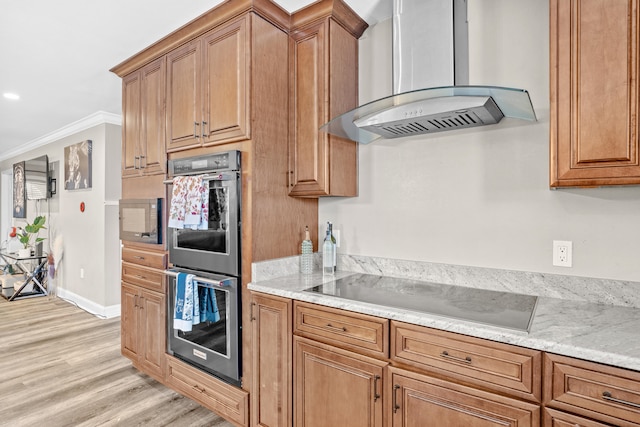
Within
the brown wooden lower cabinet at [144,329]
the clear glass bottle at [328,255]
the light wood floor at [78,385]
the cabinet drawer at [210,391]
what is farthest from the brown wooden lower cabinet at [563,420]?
the brown wooden lower cabinet at [144,329]

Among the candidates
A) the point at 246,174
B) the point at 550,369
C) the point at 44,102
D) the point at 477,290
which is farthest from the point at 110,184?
the point at 550,369

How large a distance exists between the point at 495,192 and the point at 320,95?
1.11 metres

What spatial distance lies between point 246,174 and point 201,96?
0.65 m

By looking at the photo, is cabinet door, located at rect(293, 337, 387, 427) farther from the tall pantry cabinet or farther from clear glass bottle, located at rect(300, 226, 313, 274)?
clear glass bottle, located at rect(300, 226, 313, 274)

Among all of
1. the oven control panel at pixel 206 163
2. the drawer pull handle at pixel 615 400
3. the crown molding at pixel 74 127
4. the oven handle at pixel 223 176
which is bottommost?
the drawer pull handle at pixel 615 400

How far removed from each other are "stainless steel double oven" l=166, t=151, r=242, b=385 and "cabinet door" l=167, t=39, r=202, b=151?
0.52 ft

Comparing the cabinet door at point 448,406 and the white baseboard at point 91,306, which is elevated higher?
the cabinet door at point 448,406

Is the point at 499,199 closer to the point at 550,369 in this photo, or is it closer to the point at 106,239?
the point at 550,369

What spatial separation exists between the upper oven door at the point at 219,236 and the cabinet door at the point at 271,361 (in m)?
0.29

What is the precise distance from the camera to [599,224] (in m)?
1.54

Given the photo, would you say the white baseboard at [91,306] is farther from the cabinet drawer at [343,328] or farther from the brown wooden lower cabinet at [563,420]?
the brown wooden lower cabinet at [563,420]

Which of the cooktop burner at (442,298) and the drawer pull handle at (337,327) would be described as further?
the drawer pull handle at (337,327)

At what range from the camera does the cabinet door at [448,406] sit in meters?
1.18

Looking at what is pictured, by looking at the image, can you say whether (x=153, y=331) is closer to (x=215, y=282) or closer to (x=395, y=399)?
(x=215, y=282)
